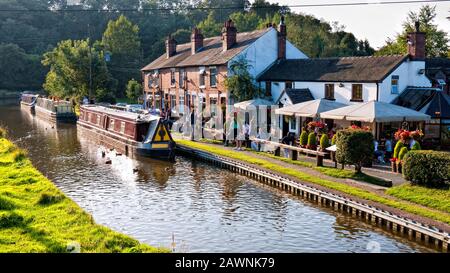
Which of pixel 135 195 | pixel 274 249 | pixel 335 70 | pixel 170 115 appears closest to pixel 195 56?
pixel 170 115

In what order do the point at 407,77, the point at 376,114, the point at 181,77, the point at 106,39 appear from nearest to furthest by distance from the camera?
the point at 376,114 < the point at 407,77 < the point at 181,77 < the point at 106,39

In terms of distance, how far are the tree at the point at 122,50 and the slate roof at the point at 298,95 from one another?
54876mm

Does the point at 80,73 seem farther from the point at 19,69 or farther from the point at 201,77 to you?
the point at 19,69

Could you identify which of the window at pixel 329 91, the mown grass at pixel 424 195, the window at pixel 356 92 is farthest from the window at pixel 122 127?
the mown grass at pixel 424 195

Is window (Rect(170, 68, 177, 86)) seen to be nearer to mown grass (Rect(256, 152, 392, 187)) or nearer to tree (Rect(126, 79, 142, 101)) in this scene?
tree (Rect(126, 79, 142, 101))

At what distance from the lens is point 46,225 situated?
14656mm

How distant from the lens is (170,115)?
161 ft

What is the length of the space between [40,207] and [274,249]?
7.62m

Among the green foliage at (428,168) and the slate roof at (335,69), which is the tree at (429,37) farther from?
the green foliage at (428,168)

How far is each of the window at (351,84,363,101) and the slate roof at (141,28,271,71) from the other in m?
10.9

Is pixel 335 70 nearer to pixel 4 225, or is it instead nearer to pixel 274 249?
pixel 274 249

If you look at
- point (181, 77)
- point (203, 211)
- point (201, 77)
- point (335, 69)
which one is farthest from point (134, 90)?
point (203, 211)

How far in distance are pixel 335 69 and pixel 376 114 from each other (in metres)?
9.78

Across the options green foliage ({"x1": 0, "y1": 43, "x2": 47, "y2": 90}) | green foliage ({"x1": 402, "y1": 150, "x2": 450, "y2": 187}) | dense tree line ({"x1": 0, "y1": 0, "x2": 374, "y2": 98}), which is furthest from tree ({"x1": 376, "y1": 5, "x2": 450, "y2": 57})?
green foliage ({"x1": 0, "y1": 43, "x2": 47, "y2": 90})
